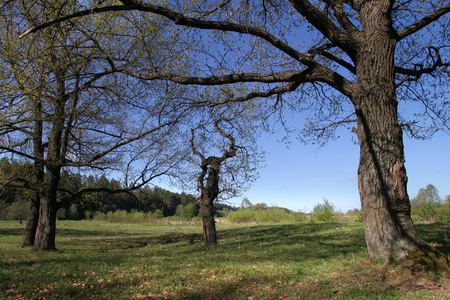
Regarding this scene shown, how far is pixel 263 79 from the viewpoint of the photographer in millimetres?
5926

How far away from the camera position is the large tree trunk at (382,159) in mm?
4633

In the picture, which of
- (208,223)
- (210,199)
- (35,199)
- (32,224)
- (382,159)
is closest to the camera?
(382,159)

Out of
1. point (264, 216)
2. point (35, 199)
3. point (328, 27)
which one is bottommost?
point (264, 216)

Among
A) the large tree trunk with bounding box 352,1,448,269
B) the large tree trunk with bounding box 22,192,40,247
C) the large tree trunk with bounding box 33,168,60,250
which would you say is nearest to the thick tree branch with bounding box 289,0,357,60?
the large tree trunk with bounding box 352,1,448,269

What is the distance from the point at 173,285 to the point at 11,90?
19.7 feet

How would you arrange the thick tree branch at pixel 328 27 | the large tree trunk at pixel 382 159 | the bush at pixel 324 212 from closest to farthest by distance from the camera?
1. the large tree trunk at pixel 382 159
2. the thick tree branch at pixel 328 27
3. the bush at pixel 324 212

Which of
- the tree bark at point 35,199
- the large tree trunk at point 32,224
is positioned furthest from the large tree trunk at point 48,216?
the large tree trunk at point 32,224

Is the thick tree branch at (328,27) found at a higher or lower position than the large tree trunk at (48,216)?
higher

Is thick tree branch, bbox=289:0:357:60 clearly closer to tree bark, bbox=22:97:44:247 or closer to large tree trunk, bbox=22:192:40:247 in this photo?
tree bark, bbox=22:97:44:247

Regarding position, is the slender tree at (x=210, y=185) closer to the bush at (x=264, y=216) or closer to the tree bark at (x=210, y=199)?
the tree bark at (x=210, y=199)

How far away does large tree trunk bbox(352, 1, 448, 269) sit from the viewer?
4.63 m

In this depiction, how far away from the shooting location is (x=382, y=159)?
16.3ft

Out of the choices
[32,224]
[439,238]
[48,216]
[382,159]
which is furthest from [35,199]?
[439,238]

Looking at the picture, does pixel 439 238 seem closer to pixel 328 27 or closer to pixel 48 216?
pixel 328 27
